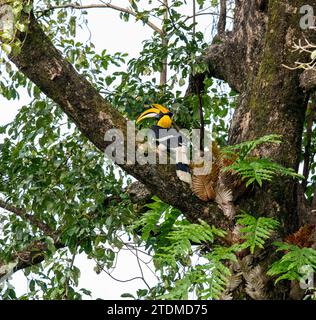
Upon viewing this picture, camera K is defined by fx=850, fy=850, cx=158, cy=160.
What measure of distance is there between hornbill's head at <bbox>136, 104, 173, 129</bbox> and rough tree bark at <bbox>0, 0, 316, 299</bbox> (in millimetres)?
685

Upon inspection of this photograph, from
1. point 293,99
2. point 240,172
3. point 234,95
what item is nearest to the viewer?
point 240,172

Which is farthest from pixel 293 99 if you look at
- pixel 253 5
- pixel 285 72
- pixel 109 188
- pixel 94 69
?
pixel 94 69

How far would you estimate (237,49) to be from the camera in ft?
16.8

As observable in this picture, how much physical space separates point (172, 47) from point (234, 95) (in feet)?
2.87

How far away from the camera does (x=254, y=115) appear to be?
421 cm

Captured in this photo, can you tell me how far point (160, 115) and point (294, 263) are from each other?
1.90 meters

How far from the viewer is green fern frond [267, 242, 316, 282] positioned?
11.1 feet

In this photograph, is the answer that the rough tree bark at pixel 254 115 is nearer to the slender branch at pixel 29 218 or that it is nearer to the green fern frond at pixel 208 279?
the green fern frond at pixel 208 279

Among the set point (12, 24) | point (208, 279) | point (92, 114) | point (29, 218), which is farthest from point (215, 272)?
point (29, 218)

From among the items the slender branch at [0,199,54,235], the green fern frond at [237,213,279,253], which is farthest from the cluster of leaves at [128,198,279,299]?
the slender branch at [0,199,54,235]

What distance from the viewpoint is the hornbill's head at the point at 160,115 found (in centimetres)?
500

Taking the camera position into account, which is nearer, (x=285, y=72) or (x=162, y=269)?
(x=285, y=72)

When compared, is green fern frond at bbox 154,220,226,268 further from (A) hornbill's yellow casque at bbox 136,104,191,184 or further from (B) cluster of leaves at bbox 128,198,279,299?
(A) hornbill's yellow casque at bbox 136,104,191,184

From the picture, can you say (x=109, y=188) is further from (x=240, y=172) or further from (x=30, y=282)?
(x=240, y=172)
